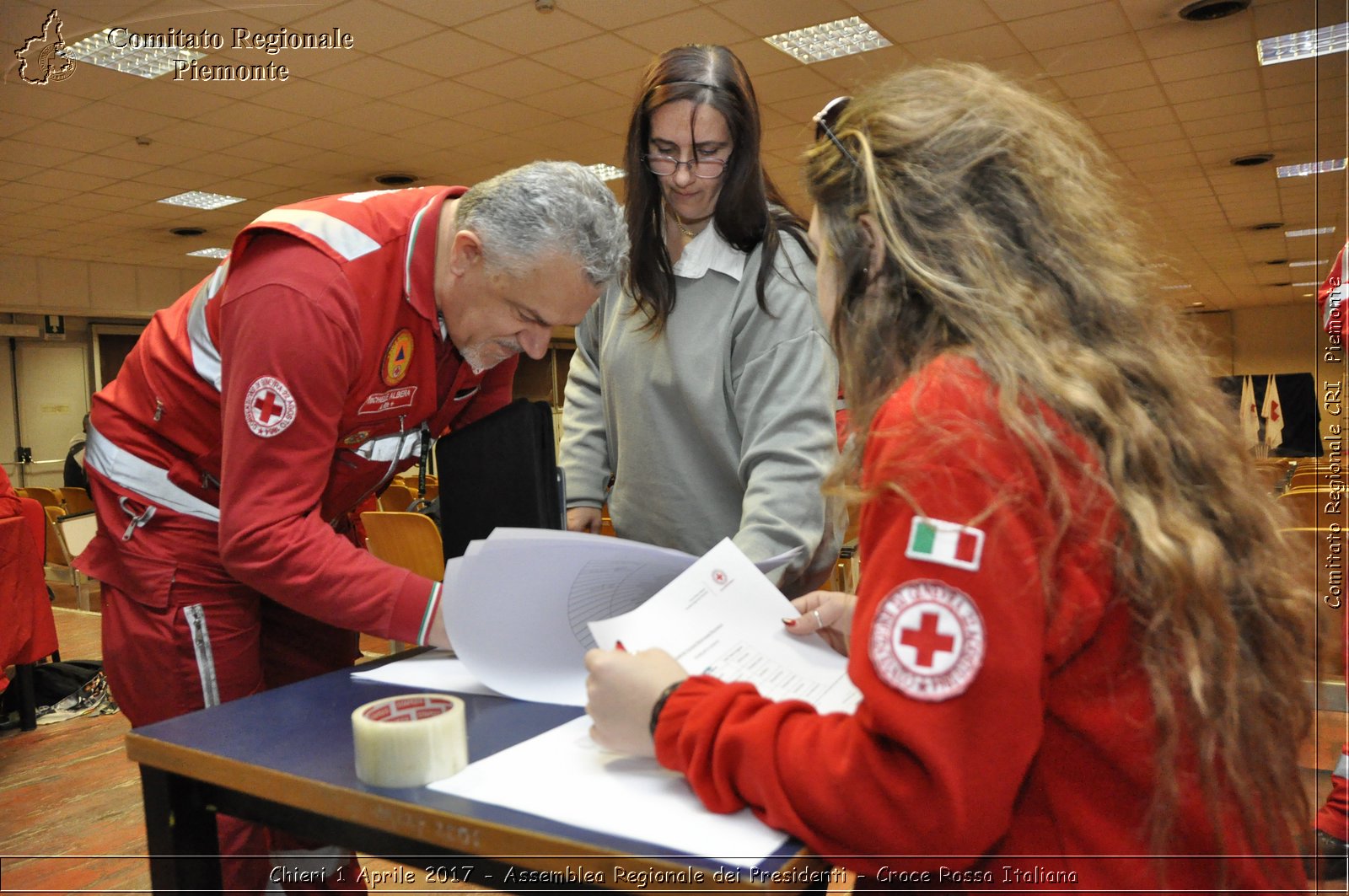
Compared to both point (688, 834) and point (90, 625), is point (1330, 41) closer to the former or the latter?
point (688, 834)

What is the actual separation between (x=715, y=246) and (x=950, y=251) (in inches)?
30.5

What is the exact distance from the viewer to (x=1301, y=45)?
5.26 metres

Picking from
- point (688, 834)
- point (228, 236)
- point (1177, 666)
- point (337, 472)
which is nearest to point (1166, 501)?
point (1177, 666)

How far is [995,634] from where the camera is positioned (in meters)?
0.62

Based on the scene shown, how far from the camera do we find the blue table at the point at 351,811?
0.67 metres

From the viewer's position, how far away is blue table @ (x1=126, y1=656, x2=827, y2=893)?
2.19ft

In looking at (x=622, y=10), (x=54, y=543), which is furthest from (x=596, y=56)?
(x=54, y=543)

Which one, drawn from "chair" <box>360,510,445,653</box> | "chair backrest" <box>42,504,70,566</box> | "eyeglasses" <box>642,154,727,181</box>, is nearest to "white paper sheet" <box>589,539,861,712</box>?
"eyeglasses" <box>642,154,727,181</box>

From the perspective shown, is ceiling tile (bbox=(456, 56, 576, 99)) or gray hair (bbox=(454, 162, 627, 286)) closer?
gray hair (bbox=(454, 162, 627, 286))

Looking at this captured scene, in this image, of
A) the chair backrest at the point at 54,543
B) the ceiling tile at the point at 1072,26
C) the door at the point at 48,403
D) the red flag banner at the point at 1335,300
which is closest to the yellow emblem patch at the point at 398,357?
the red flag banner at the point at 1335,300

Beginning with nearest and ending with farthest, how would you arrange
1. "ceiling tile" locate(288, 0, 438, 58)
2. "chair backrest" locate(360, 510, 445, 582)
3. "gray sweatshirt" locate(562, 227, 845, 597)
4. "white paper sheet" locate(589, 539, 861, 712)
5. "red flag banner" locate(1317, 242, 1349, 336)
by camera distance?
"white paper sheet" locate(589, 539, 861, 712)
"gray sweatshirt" locate(562, 227, 845, 597)
"red flag banner" locate(1317, 242, 1349, 336)
"chair backrest" locate(360, 510, 445, 582)
"ceiling tile" locate(288, 0, 438, 58)

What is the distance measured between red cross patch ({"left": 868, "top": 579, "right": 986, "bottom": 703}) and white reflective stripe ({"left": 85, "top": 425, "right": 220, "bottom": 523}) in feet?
3.24

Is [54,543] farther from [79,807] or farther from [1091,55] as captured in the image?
[1091,55]

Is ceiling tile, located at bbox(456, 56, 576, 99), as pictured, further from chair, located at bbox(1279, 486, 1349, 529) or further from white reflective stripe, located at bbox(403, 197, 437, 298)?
white reflective stripe, located at bbox(403, 197, 437, 298)
